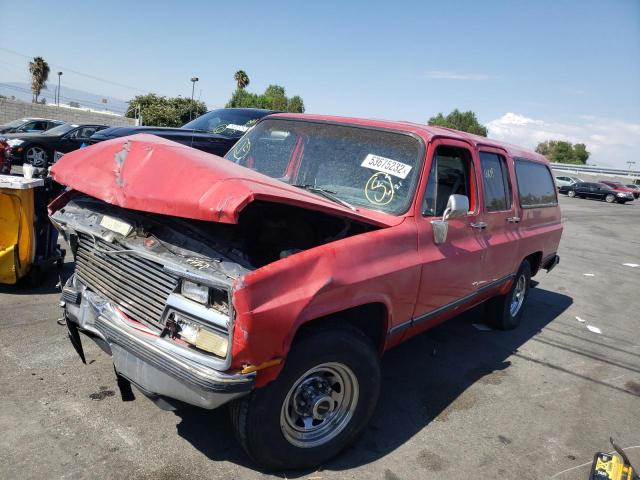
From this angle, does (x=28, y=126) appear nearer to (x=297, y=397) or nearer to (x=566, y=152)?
(x=297, y=397)

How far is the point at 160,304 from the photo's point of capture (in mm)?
2576

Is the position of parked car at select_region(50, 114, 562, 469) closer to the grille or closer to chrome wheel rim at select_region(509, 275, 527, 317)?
the grille

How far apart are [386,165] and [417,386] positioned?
71.9 inches

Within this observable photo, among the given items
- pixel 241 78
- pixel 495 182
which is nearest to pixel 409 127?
pixel 495 182

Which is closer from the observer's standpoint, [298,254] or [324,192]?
[298,254]

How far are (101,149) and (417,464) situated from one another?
275 centimetres

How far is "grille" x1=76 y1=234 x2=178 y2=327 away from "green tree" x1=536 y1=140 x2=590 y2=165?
365 ft

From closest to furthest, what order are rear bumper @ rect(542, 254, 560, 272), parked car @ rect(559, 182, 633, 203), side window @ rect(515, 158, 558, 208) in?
1. side window @ rect(515, 158, 558, 208)
2. rear bumper @ rect(542, 254, 560, 272)
3. parked car @ rect(559, 182, 633, 203)

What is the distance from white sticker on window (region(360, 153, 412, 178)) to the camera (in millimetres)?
3359

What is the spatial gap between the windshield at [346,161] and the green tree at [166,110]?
3179 cm

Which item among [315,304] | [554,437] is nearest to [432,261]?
[315,304]

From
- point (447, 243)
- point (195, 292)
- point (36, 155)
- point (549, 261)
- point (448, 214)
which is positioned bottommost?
point (36, 155)

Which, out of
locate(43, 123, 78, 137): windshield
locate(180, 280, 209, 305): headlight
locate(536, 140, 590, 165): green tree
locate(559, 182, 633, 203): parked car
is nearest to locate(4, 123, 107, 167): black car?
locate(43, 123, 78, 137): windshield

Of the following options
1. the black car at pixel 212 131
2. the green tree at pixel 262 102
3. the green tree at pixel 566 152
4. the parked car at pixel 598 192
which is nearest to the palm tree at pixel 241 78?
the green tree at pixel 262 102
